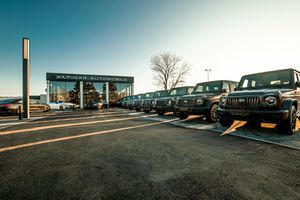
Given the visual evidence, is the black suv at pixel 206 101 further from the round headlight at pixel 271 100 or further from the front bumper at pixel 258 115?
the round headlight at pixel 271 100

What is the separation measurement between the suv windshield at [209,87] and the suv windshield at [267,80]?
4.66ft

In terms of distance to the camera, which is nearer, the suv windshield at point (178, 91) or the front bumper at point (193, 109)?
the front bumper at point (193, 109)

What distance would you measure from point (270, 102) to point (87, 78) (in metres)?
29.9

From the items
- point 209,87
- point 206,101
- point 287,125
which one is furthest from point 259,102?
point 209,87

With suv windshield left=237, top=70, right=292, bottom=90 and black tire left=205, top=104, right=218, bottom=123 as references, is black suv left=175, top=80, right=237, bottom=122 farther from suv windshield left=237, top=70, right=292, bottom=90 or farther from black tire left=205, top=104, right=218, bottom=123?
suv windshield left=237, top=70, right=292, bottom=90

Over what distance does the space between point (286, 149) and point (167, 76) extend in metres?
34.8

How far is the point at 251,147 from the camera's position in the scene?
3119 millimetres

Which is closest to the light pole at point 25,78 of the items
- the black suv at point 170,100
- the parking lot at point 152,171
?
the parking lot at point 152,171

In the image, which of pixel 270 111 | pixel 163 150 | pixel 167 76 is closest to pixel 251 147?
pixel 270 111

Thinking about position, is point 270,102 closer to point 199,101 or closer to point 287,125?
point 287,125

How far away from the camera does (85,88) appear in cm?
2848

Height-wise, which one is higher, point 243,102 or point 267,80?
point 267,80

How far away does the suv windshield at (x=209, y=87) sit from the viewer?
23.1 feet

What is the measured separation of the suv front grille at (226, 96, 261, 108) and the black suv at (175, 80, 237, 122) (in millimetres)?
1690
